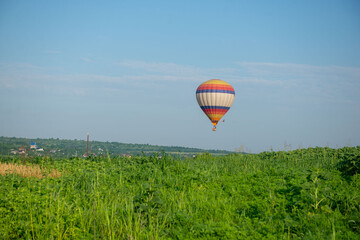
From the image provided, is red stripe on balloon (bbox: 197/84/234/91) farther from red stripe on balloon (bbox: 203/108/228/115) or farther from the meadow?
the meadow

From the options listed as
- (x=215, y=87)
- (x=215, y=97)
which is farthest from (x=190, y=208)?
(x=215, y=87)

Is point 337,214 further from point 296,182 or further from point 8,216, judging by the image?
point 8,216

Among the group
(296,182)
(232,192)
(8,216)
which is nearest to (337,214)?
(296,182)

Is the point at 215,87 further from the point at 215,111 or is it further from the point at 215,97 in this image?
the point at 215,111

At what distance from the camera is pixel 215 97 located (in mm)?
33406

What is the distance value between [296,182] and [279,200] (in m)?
1.63

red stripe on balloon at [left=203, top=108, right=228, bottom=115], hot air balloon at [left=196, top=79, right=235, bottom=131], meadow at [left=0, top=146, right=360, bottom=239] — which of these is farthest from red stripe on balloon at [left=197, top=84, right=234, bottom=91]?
meadow at [left=0, top=146, right=360, bottom=239]

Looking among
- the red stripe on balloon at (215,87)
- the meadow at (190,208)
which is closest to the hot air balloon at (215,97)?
the red stripe on balloon at (215,87)

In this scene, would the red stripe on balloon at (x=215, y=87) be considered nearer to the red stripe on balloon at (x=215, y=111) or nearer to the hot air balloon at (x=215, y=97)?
the hot air balloon at (x=215, y=97)

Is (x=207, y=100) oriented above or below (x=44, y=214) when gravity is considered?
above

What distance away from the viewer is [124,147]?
72938 millimetres

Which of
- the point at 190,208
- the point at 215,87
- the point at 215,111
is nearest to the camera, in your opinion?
the point at 190,208

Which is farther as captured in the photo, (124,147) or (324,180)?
(124,147)

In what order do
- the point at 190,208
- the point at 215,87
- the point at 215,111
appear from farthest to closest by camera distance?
the point at 215,111
the point at 215,87
the point at 190,208
